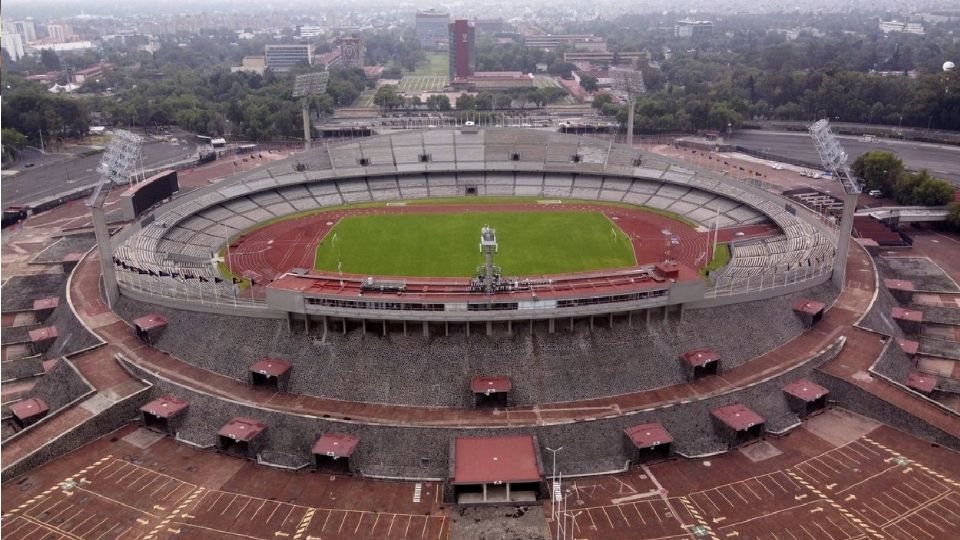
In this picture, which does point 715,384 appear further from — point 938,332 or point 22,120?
point 22,120

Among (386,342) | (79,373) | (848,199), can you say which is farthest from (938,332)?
(79,373)

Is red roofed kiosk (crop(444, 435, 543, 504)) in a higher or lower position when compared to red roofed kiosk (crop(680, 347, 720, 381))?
lower

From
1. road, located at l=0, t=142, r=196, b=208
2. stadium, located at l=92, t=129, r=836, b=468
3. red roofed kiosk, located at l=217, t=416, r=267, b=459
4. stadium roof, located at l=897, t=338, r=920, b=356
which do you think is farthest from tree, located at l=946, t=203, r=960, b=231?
road, located at l=0, t=142, r=196, b=208

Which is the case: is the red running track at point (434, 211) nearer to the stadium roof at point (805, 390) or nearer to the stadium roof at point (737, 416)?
the stadium roof at point (805, 390)

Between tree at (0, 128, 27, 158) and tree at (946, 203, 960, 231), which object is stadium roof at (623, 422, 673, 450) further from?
tree at (0, 128, 27, 158)

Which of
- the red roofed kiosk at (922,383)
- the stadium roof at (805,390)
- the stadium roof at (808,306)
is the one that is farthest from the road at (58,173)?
the red roofed kiosk at (922,383)

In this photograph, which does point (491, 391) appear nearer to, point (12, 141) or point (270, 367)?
point (270, 367)

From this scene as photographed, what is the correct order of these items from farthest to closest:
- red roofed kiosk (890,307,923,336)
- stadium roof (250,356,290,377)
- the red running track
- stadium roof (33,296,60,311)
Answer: the red running track < stadium roof (33,296,60,311) < red roofed kiosk (890,307,923,336) < stadium roof (250,356,290,377)
